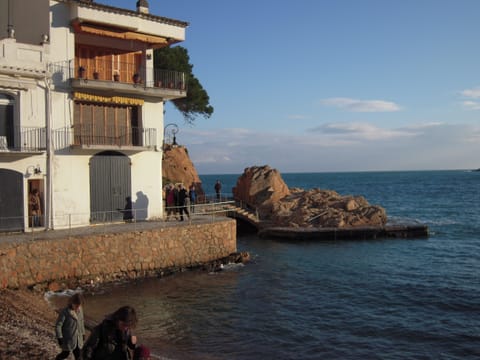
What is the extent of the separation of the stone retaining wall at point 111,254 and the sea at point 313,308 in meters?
0.87

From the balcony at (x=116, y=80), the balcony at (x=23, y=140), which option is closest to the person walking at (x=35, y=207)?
the balcony at (x=23, y=140)

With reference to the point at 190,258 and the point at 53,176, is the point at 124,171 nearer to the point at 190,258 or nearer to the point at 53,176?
the point at 53,176

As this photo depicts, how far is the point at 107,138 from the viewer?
81.4 ft

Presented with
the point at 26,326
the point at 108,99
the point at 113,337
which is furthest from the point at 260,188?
the point at 113,337

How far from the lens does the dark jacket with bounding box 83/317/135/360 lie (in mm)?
7250

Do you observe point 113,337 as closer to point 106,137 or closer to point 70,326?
point 70,326

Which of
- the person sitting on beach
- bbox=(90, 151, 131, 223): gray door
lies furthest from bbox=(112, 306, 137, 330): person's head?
bbox=(90, 151, 131, 223): gray door

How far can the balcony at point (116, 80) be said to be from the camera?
23.2 metres

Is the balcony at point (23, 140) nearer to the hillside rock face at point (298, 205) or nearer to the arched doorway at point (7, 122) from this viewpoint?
the arched doorway at point (7, 122)

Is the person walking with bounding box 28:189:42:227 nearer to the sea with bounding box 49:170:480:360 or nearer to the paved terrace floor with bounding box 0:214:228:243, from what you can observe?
the paved terrace floor with bounding box 0:214:228:243

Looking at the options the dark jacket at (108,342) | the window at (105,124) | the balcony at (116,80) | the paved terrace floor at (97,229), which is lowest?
the dark jacket at (108,342)

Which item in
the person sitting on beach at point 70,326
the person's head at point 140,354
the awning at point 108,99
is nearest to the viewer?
the person's head at point 140,354

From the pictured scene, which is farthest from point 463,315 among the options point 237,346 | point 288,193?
point 288,193

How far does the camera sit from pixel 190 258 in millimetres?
23703
